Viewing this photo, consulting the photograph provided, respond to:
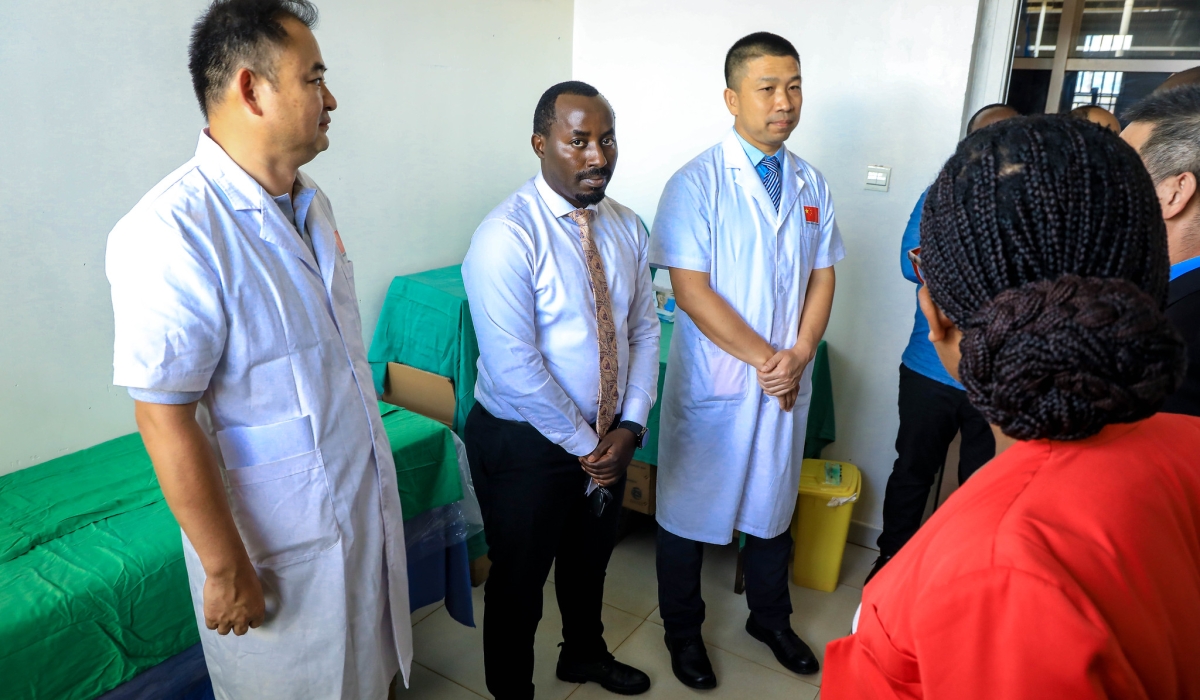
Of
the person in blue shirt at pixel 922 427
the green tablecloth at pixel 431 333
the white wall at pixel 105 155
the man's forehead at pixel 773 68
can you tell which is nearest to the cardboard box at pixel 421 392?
Answer: the green tablecloth at pixel 431 333

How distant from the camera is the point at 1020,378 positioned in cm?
58

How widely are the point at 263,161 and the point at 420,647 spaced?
155 cm

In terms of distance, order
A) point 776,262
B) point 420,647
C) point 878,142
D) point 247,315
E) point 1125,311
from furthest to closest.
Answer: point 878,142, point 420,647, point 776,262, point 247,315, point 1125,311

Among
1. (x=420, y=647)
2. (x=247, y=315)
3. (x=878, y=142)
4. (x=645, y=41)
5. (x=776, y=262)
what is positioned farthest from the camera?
(x=645, y=41)

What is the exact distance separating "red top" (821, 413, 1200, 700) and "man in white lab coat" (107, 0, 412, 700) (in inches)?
36.3

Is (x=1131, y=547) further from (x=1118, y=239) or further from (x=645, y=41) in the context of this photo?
(x=645, y=41)

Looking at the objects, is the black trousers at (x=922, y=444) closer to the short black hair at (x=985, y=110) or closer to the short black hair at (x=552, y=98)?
the short black hair at (x=985, y=110)

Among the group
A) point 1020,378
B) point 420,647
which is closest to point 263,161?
point 1020,378

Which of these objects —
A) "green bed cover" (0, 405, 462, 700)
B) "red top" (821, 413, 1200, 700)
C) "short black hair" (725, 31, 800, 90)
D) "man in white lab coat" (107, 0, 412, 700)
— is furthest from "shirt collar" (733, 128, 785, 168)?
"green bed cover" (0, 405, 462, 700)

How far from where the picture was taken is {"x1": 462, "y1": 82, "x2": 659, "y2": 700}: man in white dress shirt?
1.60 m

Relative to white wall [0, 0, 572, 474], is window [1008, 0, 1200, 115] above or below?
above

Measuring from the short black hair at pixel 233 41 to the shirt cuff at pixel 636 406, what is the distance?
104 centimetres

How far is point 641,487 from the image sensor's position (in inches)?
106

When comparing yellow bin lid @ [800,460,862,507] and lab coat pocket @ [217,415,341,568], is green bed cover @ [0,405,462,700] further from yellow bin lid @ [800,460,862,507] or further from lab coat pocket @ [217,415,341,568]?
yellow bin lid @ [800,460,862,507]
